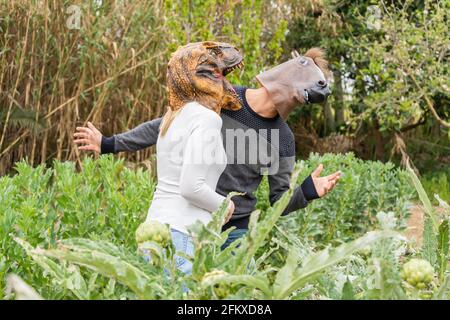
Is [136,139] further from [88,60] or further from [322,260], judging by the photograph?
[88,60]

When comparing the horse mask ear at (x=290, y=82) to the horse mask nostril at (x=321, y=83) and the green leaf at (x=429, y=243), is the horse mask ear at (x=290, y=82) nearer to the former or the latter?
the horse mask nostril at (x=321, y=83)

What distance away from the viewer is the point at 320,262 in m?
1.12

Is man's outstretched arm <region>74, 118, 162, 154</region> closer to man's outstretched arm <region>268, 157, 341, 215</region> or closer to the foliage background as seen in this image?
man's outstretched arm <region>268, 157, 341, 215</region>

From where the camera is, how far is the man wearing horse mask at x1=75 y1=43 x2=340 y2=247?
289cm

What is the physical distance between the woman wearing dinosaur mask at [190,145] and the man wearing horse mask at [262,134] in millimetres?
338

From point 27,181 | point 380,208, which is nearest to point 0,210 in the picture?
point 27,181

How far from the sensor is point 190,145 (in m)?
2.28

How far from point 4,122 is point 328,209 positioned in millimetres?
3741

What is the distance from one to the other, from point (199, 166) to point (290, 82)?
0.77 meters

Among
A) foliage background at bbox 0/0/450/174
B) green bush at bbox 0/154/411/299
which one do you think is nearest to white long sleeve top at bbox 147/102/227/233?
green bush at bbox 0/154/411/299

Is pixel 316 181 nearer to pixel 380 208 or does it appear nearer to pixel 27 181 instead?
pixel 27 181

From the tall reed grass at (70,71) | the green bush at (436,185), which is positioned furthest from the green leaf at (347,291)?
the green bush at (436,185)

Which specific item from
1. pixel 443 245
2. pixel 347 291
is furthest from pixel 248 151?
pixel 347 291

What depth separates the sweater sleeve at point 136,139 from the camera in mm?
3000
